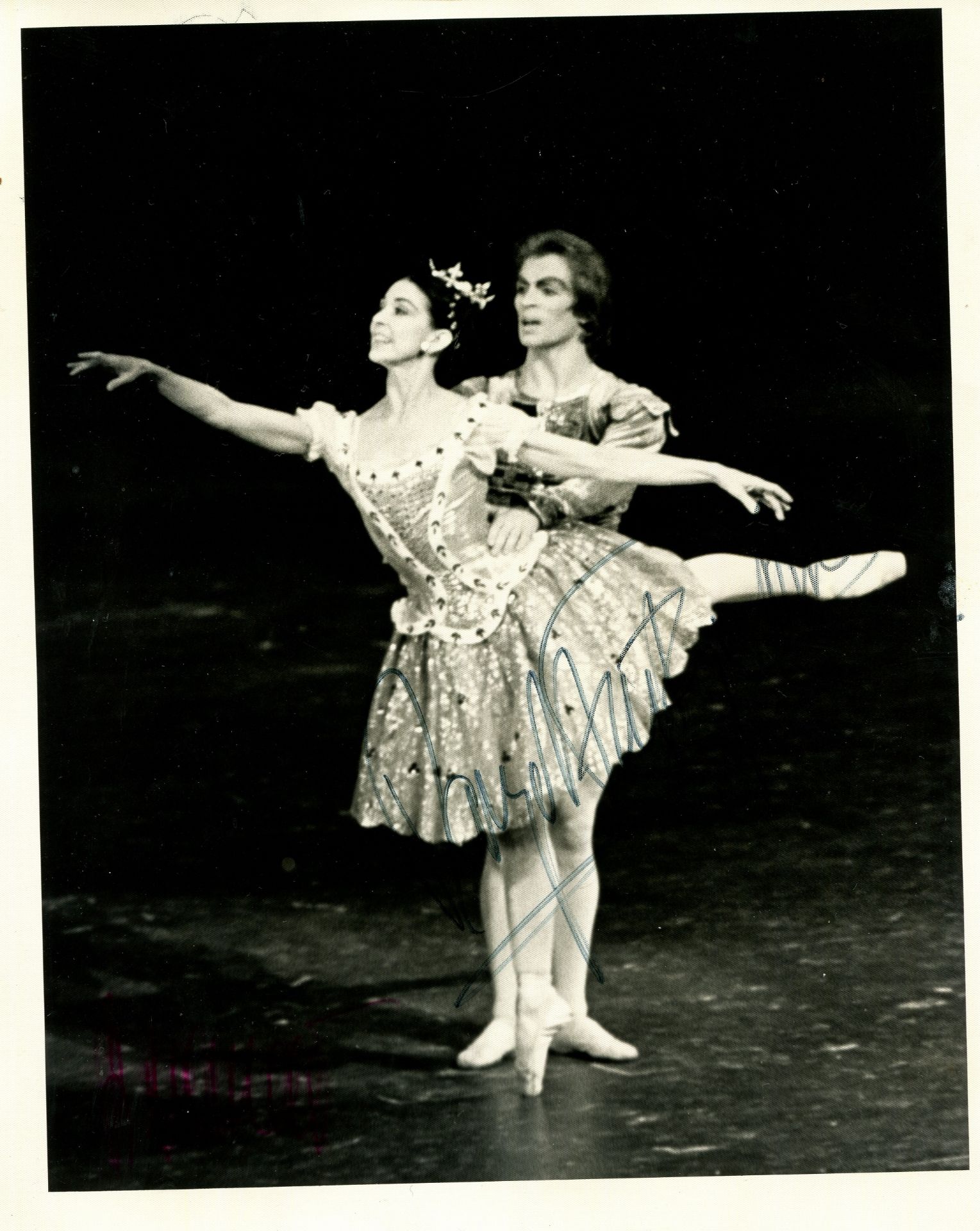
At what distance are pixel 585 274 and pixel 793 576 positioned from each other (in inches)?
27.3

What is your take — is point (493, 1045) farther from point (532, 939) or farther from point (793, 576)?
point (793, 576)

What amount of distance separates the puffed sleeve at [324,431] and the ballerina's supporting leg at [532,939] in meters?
0.77

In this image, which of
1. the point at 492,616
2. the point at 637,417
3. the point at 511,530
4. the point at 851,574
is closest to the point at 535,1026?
the point at 492,616

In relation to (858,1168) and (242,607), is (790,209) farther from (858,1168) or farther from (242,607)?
(858,1168)

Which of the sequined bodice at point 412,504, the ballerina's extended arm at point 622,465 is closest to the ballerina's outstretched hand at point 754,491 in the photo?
the ballerina's extended arm at point 622,465

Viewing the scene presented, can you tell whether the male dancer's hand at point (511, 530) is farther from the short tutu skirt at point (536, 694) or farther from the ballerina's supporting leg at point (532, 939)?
the ballerina's supporting leg at point (532, 939)

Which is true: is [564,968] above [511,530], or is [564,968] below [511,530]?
below

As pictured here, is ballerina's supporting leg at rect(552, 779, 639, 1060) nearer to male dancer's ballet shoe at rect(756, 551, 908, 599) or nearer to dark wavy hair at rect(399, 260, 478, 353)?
male dancer's ballet shoe at rect(756, 551, 908, 599)

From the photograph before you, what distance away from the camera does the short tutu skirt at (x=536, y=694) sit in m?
2.30

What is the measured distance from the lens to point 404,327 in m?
2.36

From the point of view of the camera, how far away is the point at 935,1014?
2.37 meters
